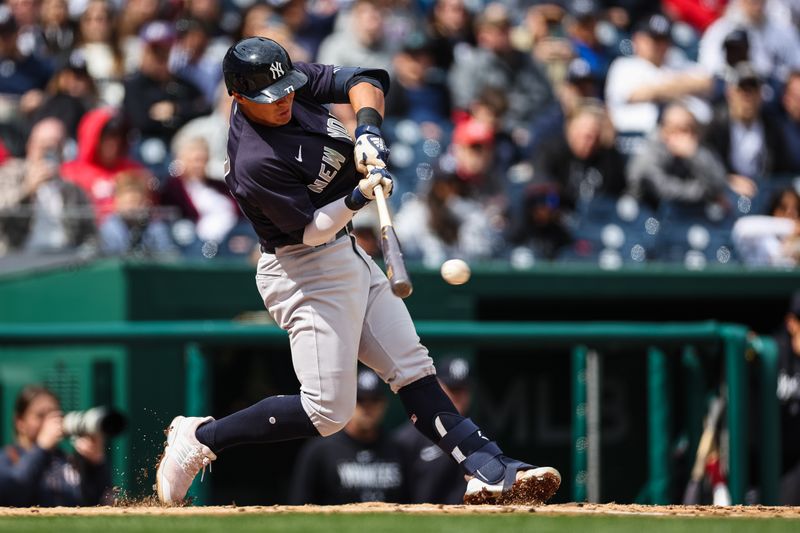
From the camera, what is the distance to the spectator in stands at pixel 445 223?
808 centimetres

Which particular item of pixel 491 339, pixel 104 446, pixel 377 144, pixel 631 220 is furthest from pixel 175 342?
pixel 631 220

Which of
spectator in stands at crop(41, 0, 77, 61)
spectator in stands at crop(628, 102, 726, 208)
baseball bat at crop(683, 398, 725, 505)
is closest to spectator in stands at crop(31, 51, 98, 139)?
spectator in stands at crop(41, 0, 77, 61)

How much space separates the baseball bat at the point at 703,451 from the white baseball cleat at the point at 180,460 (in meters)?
2.89

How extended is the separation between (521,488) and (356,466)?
239cm

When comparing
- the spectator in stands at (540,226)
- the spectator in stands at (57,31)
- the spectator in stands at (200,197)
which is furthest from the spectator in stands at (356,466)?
the spectator in stands at (57,31)

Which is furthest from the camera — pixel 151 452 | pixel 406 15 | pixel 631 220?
pixel 406 15

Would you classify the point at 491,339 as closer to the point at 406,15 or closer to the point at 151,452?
the point at 151,452

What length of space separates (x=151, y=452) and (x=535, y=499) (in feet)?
6.42

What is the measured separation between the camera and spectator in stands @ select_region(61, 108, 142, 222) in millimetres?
7895

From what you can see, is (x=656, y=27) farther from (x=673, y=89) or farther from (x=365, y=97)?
(x=365, y=97)

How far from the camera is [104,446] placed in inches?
261

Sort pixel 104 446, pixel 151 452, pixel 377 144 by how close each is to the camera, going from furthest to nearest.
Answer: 1. pixel 104 446
2. pixel 151 452
3. pixel 377 144

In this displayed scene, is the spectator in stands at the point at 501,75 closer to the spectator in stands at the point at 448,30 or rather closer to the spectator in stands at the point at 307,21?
the spectator in stands at the point at 448,30

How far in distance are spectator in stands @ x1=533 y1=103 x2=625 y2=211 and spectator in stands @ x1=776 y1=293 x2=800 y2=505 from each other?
142 cm
